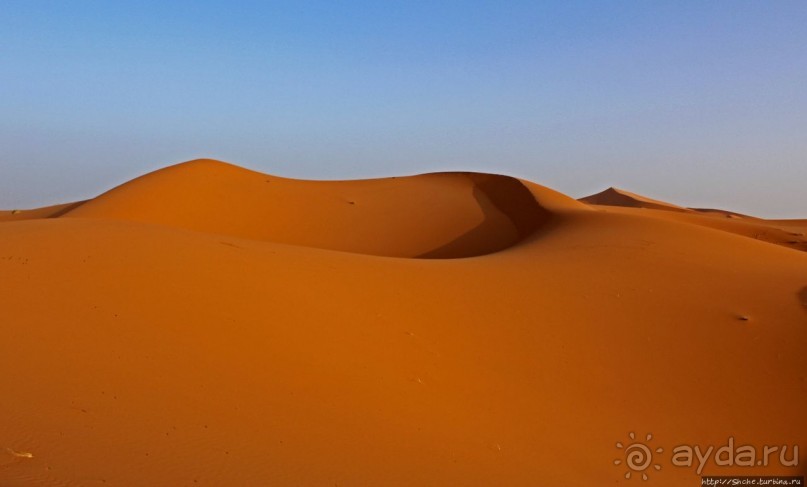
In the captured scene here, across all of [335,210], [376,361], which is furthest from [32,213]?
[376,361]

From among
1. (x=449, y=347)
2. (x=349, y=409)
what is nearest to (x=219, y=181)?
(x=449, y=347)

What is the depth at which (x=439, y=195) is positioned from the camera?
1983cm

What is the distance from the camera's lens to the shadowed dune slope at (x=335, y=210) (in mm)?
15914

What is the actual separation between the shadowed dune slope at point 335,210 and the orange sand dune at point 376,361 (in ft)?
19.4

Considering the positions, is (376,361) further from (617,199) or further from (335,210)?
(617,199)

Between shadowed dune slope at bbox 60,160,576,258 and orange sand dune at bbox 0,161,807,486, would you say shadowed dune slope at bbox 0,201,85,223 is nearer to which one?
shadowed dune slope at bbox 60,160,576,258

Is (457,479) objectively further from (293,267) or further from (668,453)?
(293,267)

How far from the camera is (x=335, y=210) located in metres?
18.0

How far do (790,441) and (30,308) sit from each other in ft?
22.9

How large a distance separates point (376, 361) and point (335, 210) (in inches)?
486

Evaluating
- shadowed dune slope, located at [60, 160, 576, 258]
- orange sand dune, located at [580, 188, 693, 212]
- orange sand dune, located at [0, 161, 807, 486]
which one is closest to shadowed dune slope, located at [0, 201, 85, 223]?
shadowed dune slope, located at [60, 160, 576, 258]

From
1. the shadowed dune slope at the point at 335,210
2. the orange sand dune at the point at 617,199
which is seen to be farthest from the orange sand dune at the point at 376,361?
the orange sand dune at the point at 617,199

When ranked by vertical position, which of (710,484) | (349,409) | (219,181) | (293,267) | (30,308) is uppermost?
(219,181)

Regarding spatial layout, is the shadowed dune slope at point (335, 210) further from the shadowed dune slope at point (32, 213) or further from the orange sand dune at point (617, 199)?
the orange sand dune at point (617, 199)
